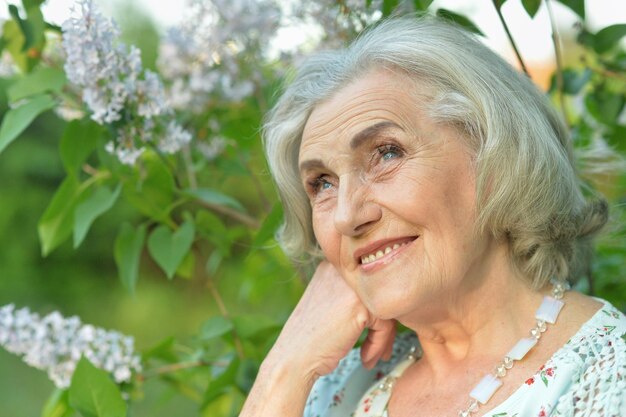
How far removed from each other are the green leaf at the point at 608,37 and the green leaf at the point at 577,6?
0.21 metres

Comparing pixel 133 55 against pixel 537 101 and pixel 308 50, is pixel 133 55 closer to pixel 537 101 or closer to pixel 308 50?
pixel 308 50

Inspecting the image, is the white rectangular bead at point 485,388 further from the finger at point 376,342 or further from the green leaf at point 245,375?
the green leaf at point 245,375

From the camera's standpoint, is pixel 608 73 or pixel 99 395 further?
pixel 608 73

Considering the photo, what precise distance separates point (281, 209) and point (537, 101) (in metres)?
0.67

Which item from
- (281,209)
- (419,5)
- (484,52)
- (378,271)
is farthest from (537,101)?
(281,209)

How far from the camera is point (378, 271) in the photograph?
169 cm

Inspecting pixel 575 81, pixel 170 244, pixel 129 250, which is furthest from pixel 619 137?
pixel 129 250

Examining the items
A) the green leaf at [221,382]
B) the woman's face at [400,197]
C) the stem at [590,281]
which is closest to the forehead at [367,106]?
the woman's face at [400,197]

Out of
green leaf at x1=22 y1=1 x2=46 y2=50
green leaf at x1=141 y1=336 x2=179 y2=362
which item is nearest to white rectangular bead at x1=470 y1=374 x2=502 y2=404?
green leaf at x1=141 y1=336 x2=179 y2=362

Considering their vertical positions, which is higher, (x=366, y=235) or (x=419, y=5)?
(x=419, y=5)

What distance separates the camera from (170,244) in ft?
6.92

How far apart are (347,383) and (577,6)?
1.01 m

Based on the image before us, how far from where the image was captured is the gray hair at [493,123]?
1.67 m

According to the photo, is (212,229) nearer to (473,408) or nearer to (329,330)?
(329,330)
